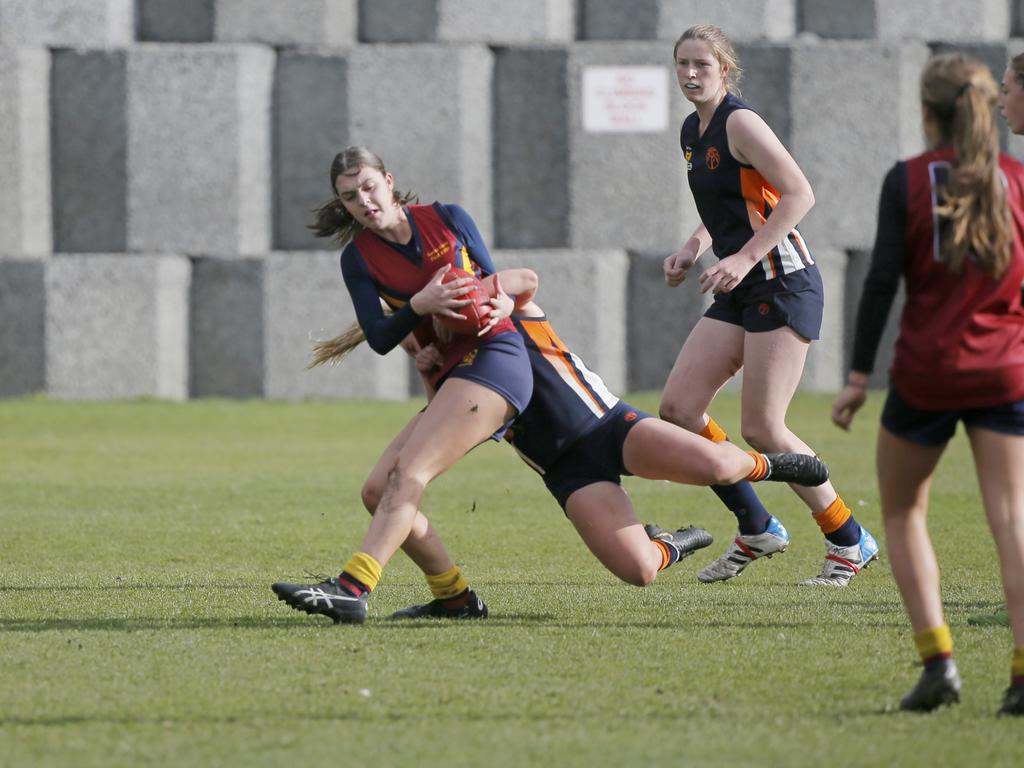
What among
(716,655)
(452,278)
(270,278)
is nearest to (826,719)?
(716,655)

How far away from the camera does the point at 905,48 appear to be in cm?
1661

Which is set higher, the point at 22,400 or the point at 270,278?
the point at 270,278

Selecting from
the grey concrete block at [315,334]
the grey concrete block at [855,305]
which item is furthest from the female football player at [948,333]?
the grey concrete block at [855,305]

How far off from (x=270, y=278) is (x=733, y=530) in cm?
915

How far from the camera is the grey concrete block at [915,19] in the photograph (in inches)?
661

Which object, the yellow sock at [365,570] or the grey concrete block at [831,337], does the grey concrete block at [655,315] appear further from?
the yellow sock at [365,570]

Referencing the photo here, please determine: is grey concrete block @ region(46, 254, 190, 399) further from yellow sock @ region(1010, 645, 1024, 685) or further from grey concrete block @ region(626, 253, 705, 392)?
yellow sock @ region(1010, 645, 1024, 685)

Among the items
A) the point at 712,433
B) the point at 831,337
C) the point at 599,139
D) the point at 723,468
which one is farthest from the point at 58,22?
the point at 723,468

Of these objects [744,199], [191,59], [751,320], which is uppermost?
[191,59]

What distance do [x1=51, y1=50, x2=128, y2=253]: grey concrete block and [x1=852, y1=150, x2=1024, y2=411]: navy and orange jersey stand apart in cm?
1363

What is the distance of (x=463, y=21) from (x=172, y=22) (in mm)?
3047

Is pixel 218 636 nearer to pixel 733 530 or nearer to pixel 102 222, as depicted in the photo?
pixel 733 530

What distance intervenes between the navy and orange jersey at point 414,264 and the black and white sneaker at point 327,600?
83cm

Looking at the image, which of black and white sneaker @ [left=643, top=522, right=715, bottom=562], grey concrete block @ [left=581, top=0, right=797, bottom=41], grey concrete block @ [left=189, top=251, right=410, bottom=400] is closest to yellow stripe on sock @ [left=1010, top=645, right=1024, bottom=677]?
black and white sneaker @ [left=643, top=522, right=715, bottom=562]
